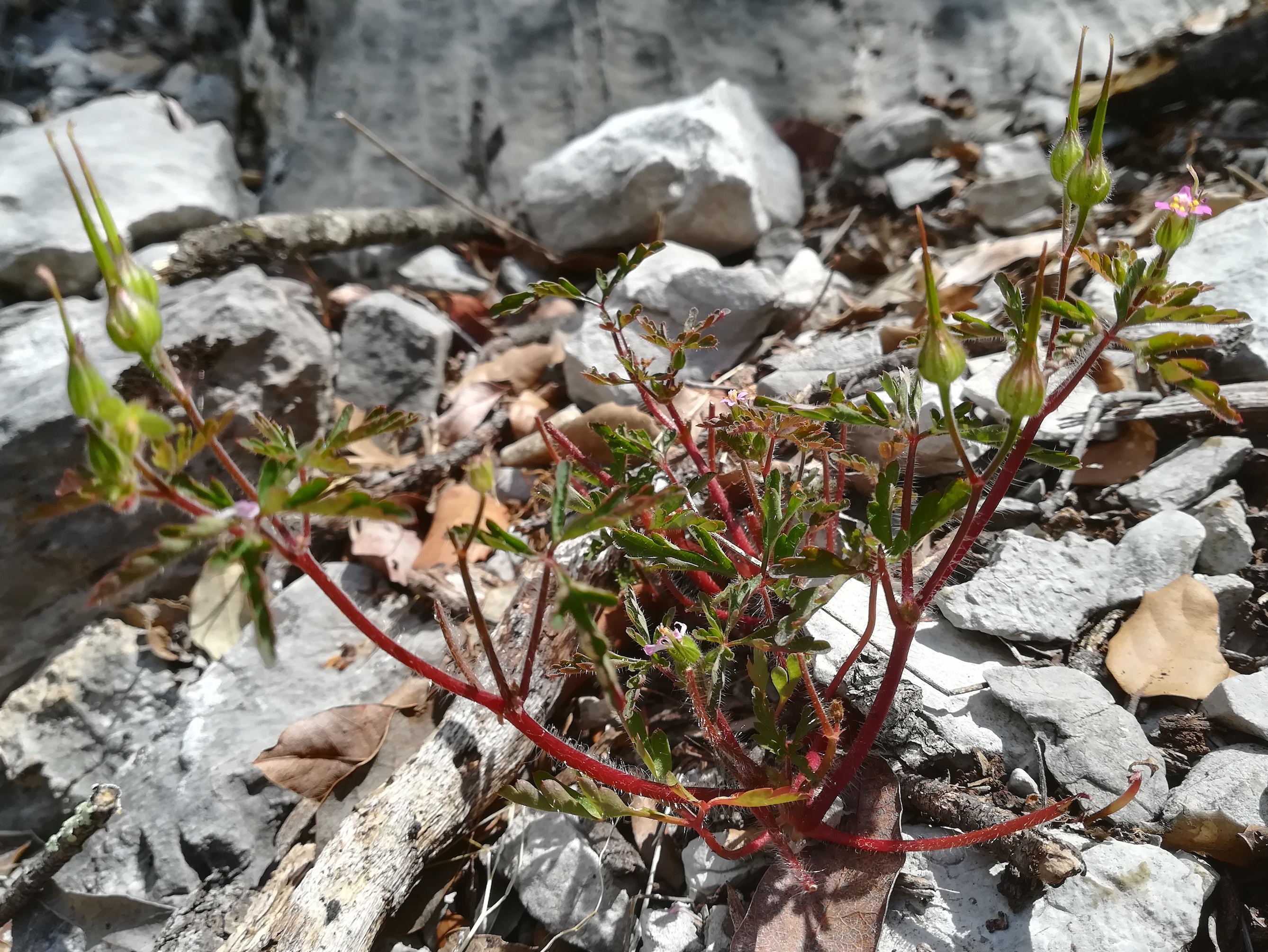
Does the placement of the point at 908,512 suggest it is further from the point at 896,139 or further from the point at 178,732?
the point at 896,139

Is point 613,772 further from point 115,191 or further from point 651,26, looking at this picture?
point 651,26

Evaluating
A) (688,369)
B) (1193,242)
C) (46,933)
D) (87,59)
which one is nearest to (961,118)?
(1193,242)

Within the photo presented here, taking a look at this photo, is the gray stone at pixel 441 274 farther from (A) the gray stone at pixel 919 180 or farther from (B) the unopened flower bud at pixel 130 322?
(B) the unopened flower bud at pixel 130 322

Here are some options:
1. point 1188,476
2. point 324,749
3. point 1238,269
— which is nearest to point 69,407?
point 324,749

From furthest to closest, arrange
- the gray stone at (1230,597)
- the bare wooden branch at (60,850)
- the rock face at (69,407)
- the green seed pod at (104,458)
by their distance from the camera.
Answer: the rock face at (69,407)
the bare wooden branch at (60,850)
the gray stone at (1230,597)
the green seed pod at (104,458)

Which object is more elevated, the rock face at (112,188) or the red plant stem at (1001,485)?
the red plant stem at (1001,485)

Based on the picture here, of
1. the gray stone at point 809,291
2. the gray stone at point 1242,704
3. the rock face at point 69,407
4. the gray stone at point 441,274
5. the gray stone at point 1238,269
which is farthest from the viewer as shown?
the gray stone at point 441,274

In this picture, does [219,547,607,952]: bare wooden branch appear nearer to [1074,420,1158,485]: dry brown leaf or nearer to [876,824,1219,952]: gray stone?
[876,824,1219,952]: gray stone

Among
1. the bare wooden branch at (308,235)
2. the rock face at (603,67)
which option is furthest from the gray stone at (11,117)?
the bare wooden branch at (308,235)
